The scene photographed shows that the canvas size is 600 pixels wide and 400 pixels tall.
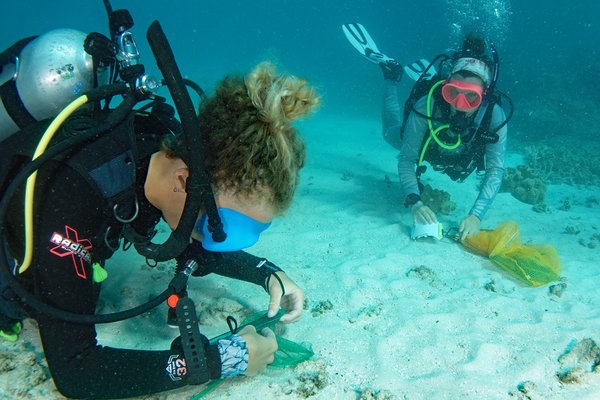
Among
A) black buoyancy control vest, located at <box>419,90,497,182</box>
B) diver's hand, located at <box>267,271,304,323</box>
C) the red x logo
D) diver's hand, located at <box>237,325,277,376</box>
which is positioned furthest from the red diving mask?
the red x logo

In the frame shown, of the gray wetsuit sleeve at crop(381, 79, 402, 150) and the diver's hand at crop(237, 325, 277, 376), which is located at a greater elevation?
the gray wetsuit sleeve at crop(381, 79, 402, 150)

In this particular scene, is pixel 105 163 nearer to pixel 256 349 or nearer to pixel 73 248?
pixel 73 248

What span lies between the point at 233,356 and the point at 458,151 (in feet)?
18.9

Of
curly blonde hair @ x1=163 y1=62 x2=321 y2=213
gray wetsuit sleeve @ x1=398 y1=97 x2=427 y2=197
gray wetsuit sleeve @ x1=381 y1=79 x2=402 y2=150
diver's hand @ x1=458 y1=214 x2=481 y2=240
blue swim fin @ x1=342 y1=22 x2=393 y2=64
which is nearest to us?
curly blonde hair @ x1=163 y1=62 x2=321 y2=213

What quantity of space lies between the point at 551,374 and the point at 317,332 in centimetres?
184

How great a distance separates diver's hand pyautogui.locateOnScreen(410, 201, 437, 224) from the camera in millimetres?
5410

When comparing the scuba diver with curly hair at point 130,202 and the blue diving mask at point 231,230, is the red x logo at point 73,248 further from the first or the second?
the blue diving mask at point 231,230

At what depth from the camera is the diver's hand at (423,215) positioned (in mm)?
5410

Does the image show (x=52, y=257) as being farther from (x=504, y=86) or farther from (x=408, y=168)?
(x=504, y=86)

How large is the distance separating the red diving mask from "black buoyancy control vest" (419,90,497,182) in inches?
12.7

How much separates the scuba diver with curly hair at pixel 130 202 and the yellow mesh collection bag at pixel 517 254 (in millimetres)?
3747

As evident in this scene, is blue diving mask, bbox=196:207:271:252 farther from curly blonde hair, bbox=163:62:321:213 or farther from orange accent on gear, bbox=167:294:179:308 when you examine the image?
orange accent on gear, bbox=167:294:179:308

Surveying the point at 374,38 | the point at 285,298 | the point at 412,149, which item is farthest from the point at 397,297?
the point at 374,38

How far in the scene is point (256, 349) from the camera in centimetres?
226
